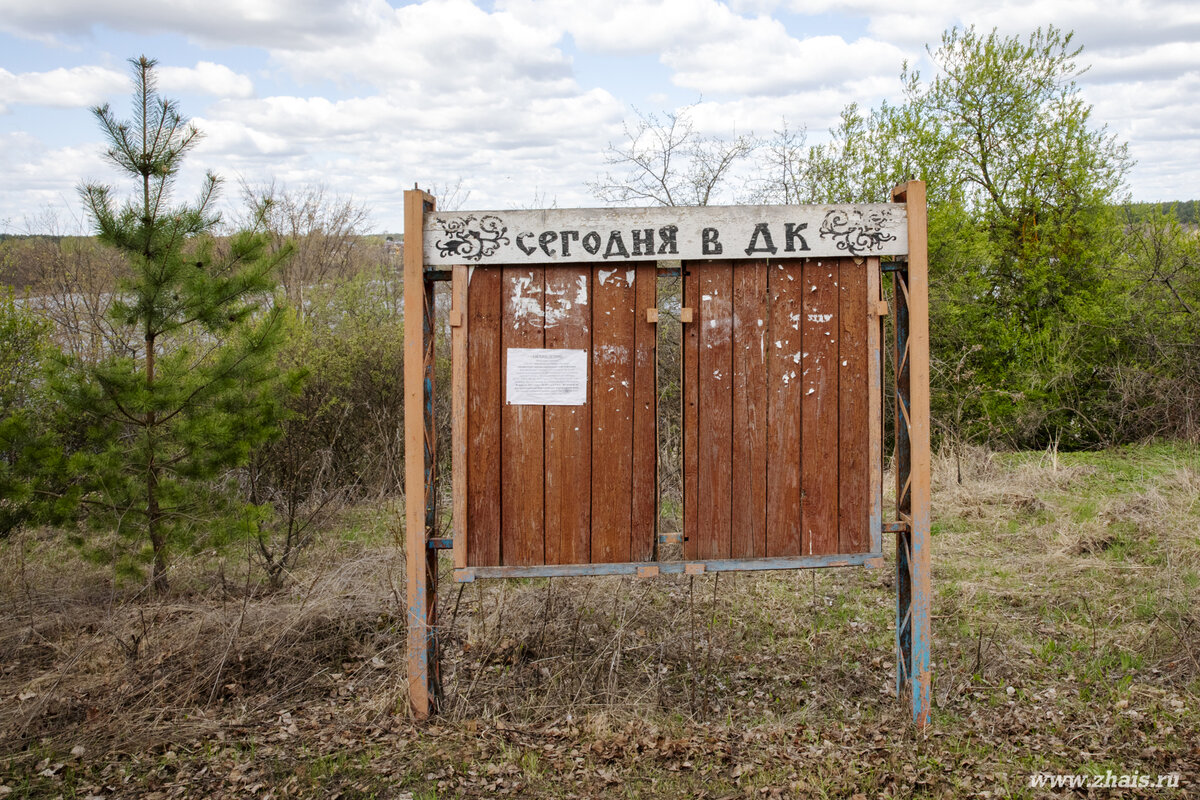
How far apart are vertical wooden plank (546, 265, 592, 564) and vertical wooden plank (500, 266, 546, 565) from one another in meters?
0.04

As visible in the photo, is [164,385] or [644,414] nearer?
[644,414]

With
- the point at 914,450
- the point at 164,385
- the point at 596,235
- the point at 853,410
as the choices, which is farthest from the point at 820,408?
the point at 164,385

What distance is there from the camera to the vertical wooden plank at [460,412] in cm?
382

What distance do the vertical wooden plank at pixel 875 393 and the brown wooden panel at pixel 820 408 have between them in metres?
0.16

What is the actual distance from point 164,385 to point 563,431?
3.45 m

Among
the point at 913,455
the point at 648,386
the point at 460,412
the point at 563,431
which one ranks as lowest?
the point at 913,455

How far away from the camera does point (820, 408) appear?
3982mm

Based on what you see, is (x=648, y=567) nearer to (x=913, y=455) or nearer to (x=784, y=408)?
(x=784, y=408)

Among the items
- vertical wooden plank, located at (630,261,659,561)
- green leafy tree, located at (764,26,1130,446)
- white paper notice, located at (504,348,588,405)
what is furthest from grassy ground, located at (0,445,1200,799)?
green leafy tree, located at (764,26,1130,446)

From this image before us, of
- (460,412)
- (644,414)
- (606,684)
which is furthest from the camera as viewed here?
(606,684)

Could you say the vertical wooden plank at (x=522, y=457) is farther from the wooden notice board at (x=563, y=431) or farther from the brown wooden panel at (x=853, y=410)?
the brown wooden panel at (x=853, y=410)

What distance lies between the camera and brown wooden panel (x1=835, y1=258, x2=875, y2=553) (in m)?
3.98

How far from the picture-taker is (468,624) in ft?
17.5

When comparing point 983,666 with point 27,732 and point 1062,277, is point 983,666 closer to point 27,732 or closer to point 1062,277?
point 27,732
